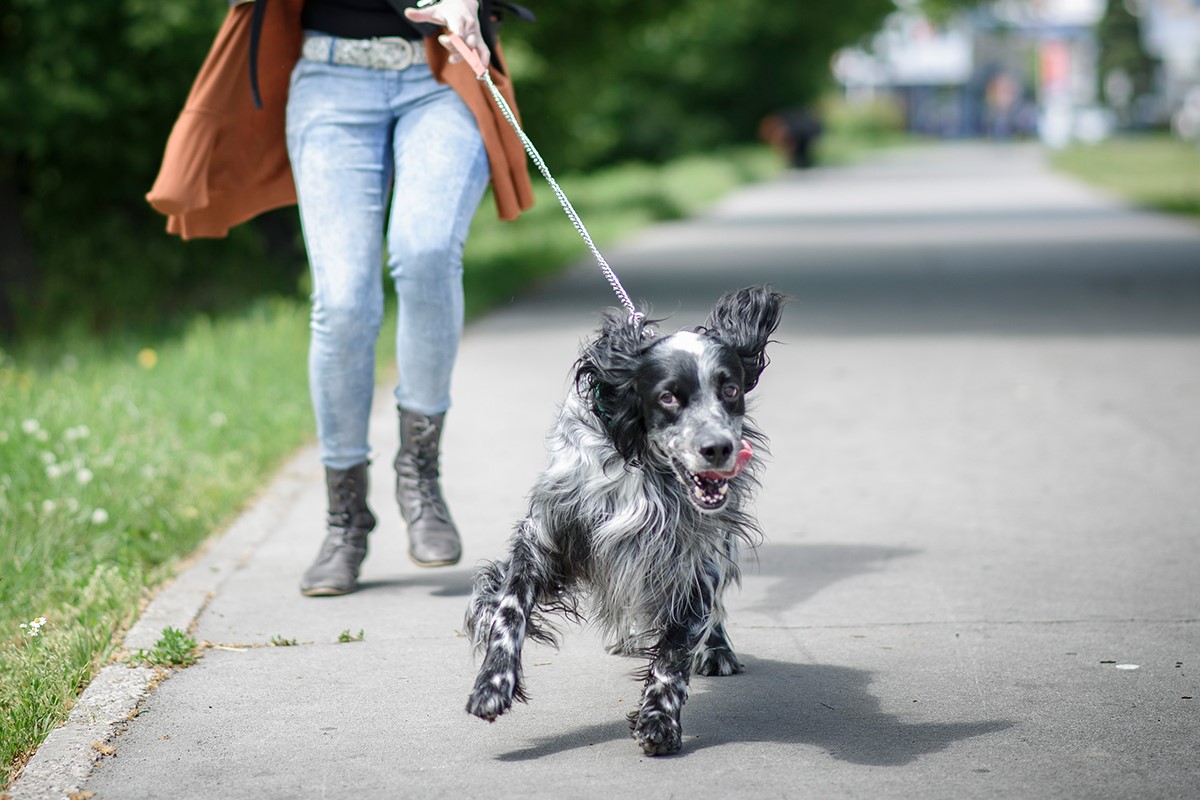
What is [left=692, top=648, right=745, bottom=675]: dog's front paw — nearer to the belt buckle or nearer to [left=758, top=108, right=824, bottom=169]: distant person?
the belt buckle

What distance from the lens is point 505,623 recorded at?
3.79 meters

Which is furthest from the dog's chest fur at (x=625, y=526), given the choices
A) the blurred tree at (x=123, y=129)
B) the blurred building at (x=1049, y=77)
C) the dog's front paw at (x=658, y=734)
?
the blurred building at (x=1049, y=77)

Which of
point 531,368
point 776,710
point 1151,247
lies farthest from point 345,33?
point 1151,247

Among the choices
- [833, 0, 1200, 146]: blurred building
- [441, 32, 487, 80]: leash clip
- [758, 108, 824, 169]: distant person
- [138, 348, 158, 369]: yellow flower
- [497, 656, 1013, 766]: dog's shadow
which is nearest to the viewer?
[497, 656, 1013, 766]: dog's shadow

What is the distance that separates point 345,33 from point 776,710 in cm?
238

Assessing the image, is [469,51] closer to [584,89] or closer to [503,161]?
[503,161]

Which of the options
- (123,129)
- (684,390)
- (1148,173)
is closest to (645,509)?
(684,390)

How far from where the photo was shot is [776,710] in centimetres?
400

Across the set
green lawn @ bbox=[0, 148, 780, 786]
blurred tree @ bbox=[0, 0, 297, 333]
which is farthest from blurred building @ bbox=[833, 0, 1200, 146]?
green lawn @ bbox=[0, 148, 780, 786]

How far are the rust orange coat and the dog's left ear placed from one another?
1405mm

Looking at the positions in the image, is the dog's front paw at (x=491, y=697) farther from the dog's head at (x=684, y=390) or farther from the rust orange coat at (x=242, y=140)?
the rust orange coat at (x=242, y=140)

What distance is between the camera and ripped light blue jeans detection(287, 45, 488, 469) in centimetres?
488

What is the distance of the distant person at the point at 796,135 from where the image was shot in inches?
1876

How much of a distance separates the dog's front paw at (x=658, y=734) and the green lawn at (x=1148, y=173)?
70.1ft
